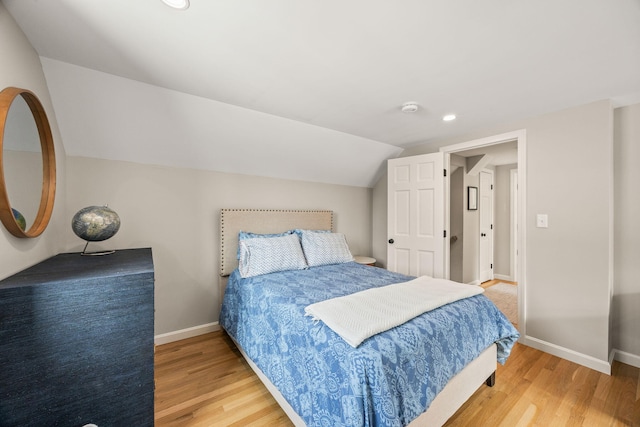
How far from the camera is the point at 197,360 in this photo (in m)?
2.27

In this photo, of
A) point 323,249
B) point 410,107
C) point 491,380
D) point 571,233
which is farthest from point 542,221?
point 323,249

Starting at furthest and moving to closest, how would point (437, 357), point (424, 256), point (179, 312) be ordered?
point (424, 256) → point (179, 312) → point (437, 357)

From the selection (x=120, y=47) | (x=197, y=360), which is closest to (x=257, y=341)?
(x=197, y=360)

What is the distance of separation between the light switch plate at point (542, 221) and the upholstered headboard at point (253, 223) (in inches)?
93.4

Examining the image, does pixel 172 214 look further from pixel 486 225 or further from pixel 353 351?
pixel 486 225

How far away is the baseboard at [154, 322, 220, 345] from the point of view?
2.53 meters

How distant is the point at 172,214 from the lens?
2.60 meters

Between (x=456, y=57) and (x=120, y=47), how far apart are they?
202cm

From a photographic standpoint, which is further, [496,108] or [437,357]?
[496,108]

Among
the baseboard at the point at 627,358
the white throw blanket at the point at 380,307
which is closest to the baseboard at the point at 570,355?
the baseboard at the point at 627,358

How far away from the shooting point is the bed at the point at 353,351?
1.17m

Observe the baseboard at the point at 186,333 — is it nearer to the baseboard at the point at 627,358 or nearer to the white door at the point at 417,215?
the white door at the point at 417,215

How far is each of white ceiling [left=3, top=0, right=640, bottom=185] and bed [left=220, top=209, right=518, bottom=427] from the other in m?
1.54

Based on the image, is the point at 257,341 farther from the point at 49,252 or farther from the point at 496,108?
the point at 496,108
